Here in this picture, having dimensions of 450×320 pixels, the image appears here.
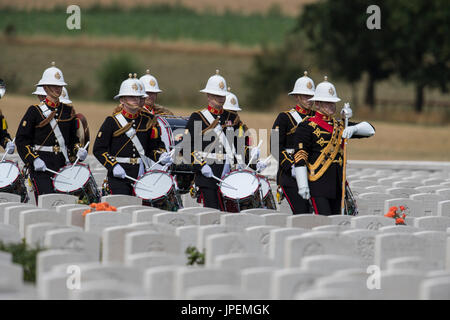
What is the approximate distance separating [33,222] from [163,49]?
51.5 m

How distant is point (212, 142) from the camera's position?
36.4 ft

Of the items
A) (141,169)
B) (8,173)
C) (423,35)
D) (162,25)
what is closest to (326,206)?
(141,169)

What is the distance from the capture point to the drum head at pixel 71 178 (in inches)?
435

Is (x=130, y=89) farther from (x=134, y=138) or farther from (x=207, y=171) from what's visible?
(x=207, y=171)

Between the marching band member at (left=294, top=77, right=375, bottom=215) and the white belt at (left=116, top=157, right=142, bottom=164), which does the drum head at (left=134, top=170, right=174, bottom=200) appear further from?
the marching band member at (left=294, top=77, right=375, bottom=215)

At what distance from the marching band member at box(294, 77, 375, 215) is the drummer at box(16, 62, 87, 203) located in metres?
2.72

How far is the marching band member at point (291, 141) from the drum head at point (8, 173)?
9.72ft

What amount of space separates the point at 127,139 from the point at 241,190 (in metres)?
1.50

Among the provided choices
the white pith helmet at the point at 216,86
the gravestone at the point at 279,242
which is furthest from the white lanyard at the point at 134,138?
the gravestone at the point at 279,242

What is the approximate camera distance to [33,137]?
1167cm

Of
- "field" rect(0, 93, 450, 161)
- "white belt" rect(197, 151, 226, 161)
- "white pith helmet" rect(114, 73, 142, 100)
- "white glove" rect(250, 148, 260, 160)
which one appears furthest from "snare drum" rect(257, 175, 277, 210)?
"field" rect(0, 93, 450, 161)

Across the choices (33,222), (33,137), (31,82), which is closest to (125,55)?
(31,82)

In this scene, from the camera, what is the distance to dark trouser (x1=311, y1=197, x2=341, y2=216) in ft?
33.2

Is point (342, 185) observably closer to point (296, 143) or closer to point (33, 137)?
point (296, 143)
